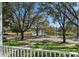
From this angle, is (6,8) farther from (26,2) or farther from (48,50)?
(48,50)

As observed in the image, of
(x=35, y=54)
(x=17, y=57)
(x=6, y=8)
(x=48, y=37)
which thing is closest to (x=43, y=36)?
(x=48, y=37)

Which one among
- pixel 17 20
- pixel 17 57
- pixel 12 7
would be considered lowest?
pixel 17 57

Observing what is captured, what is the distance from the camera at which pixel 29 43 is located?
2787mm

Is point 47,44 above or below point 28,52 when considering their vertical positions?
above

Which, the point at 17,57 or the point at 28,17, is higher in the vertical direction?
the point at 28,17

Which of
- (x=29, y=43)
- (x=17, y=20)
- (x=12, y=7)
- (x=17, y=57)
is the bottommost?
(x=17, y=57)

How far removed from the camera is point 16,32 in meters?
2.81

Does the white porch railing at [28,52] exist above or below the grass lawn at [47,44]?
below

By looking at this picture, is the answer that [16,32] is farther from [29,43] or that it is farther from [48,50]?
[48,50]

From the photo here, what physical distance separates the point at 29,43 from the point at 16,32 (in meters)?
0.23

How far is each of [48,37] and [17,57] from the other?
48 cm

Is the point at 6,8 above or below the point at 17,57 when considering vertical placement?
above

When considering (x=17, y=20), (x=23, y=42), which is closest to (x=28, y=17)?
(x=17, y=20)

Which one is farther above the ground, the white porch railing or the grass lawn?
the grass lawn
